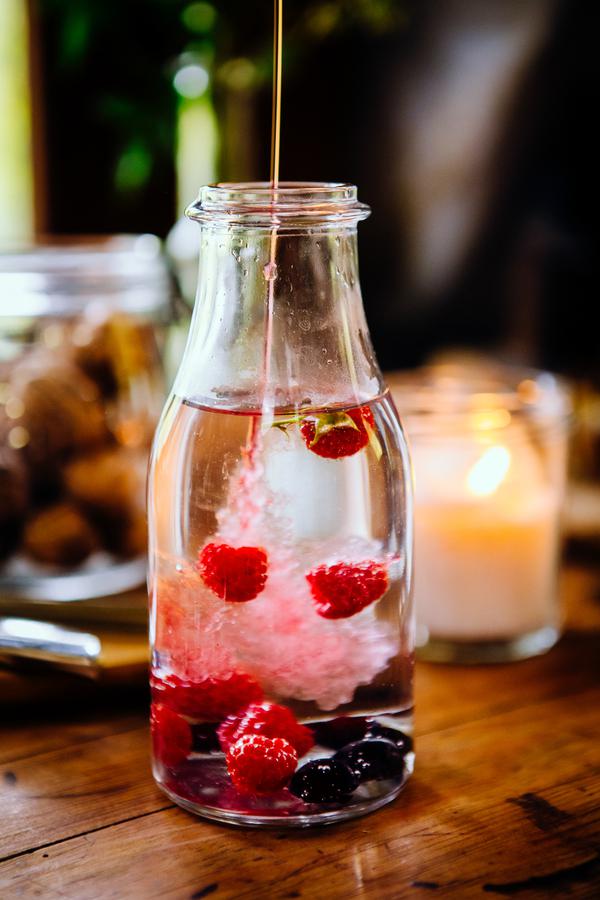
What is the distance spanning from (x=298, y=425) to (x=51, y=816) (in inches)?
9.2

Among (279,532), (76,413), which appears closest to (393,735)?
(279,532)

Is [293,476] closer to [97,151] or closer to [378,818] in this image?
[378,818]

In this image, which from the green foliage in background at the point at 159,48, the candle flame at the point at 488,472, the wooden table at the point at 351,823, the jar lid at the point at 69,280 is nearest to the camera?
the wooden table at the point at 351,823

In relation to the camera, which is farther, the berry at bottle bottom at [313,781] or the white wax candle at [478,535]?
the white wax candle at [478,535]

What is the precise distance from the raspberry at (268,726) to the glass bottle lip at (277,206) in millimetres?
230

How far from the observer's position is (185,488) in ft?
1.85

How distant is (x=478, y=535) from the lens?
2.55 feet

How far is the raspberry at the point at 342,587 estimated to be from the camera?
0.54 meters

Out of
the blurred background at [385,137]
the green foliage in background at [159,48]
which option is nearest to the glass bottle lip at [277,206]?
the blurred background at [385,137]

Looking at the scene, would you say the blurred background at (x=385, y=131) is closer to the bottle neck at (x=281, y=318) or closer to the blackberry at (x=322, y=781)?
the bottle neck at (x=281, y=318)

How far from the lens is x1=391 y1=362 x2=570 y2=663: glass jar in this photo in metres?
0.78

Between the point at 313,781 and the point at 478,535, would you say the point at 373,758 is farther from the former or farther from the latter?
the point at 478,535

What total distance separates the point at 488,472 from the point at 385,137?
780 mm

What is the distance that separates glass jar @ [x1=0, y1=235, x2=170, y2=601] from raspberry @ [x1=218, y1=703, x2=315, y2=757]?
0.35 meters
